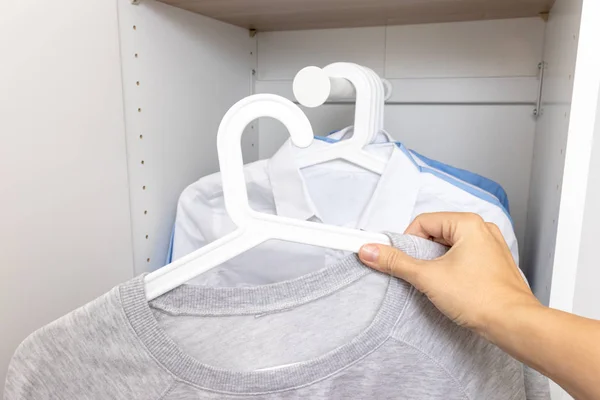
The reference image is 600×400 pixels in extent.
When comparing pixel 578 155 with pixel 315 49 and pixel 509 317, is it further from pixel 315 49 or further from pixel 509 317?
pixel 315 49

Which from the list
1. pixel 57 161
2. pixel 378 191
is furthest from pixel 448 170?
pixel 57 161

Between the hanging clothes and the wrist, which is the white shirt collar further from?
the wrist

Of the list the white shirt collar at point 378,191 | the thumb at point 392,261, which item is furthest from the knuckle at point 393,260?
the white shirt collar at point 378,191

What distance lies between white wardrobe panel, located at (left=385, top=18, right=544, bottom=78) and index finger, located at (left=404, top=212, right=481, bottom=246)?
550 millimetres

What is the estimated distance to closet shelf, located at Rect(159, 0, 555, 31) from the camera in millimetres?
794

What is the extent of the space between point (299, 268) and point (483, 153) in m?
0.46

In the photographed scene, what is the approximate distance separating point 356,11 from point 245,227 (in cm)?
56

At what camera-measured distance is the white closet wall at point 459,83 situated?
908mm

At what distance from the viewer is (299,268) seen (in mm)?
758

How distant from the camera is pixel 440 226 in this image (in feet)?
1.54

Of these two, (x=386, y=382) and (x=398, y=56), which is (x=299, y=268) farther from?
(x=398, y=56)

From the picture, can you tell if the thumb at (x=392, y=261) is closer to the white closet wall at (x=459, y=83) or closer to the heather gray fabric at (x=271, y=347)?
the heather gray fabric at (x=271, y=347)

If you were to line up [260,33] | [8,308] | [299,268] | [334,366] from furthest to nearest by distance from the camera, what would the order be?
1. [260,33]
2. [299,268]
3. [8,308]
4. [334,366]

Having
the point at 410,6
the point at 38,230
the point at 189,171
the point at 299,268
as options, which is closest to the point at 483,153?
the point at 410,6
